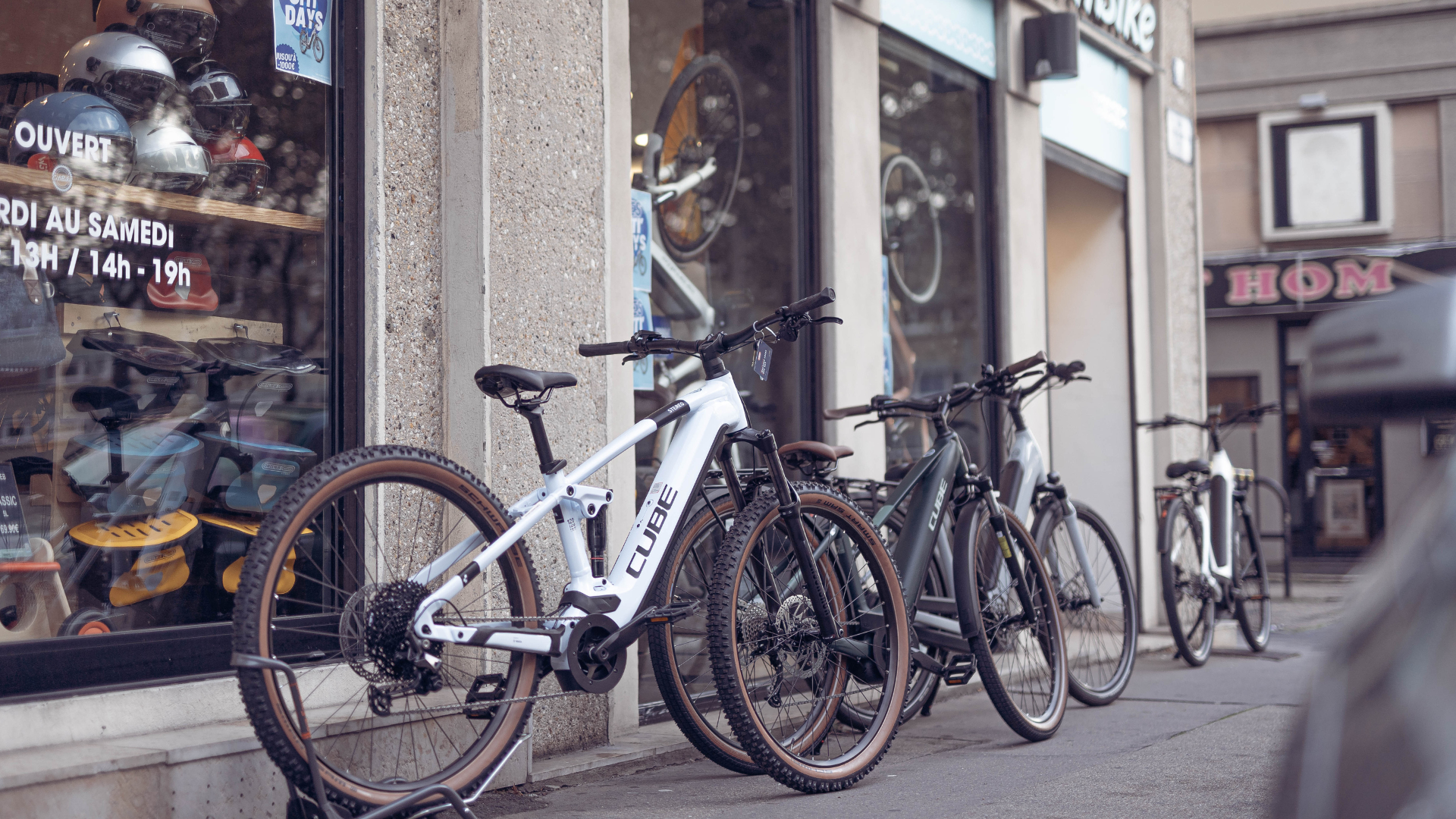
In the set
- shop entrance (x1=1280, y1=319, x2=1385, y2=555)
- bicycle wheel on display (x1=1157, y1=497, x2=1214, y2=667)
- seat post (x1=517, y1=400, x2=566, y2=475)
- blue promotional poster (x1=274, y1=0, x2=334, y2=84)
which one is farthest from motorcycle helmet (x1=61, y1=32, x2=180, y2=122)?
shop entrance (x1=1280, y1=319, x2=1385, y2=555)

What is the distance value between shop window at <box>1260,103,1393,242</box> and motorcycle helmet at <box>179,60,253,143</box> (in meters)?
15.8

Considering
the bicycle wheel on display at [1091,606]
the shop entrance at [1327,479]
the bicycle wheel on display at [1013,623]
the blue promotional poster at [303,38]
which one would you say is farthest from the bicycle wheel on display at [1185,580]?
the shop entrance at [1327,479]

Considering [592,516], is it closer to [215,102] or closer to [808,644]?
[808,644]

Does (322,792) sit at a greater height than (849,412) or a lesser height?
lesser

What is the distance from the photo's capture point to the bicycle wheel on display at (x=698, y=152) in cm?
586

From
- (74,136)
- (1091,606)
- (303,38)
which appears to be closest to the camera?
(74,136)

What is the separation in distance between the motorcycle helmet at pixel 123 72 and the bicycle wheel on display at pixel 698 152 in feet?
7.54

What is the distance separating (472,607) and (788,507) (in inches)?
40.8

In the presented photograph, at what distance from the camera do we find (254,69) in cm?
400

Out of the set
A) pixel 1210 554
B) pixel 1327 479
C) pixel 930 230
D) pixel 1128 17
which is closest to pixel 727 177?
pixel 930 230

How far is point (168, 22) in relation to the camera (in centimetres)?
384

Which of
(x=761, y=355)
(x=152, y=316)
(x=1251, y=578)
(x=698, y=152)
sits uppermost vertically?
(x=698, y=152)

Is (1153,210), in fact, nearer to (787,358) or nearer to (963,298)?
(963,298)

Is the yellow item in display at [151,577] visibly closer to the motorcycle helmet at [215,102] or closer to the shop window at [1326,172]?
the motorcycle helmet at [215,102]
